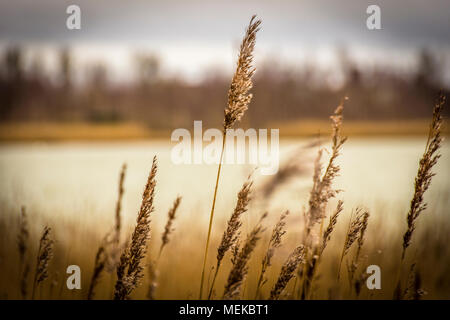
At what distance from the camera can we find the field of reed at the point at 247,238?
1.75 meters

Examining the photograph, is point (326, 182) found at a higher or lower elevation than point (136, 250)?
higher

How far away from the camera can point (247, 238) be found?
171 centimetres

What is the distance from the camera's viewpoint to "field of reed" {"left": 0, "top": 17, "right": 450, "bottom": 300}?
1752 mm

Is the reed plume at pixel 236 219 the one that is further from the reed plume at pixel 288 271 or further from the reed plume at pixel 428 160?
the reed plume at pixel 428 160

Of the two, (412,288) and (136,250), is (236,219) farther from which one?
(412,288)

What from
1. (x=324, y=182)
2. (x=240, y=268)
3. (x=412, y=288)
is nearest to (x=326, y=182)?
(x=324, y=182)

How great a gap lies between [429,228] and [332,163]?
3599mm

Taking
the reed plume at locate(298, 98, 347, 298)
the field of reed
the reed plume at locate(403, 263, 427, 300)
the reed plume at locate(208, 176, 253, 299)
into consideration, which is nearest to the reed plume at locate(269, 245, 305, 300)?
the field of reed

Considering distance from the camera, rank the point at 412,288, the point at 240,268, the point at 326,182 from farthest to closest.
A: 1. the point at 412,288
2. the point at 326,182
3. the point at 240,268

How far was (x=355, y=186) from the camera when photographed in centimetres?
1068

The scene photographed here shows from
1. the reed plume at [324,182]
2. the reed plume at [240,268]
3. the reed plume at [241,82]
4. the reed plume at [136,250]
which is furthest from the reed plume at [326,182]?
the reed plume at [136,250]

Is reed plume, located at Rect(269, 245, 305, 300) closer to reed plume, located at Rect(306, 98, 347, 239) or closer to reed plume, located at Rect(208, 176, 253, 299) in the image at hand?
reed plume, located at Rect(306, 98, 347, 239)
